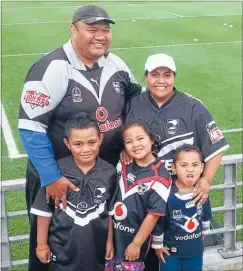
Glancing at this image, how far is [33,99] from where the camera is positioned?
288cm

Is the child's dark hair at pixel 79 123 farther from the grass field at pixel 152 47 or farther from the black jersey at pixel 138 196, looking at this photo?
the grass field at pixel 152 47

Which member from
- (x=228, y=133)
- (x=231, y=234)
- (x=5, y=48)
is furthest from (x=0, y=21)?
(x=231, y=234)

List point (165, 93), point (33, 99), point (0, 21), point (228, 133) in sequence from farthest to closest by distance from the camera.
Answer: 1. point (0, 21)
2. point (228, 133)
3. point (165, 93)
4. point (33, 99)

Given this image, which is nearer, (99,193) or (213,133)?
(99,193)

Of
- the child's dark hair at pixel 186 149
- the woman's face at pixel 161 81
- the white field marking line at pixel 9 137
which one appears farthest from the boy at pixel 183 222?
the white field marking line at pixel 9 137

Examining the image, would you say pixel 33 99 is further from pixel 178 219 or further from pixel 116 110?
pixel 178 219

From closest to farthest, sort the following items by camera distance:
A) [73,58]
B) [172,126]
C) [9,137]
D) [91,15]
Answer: [91,15] < [73,58] < [172,126] < [9,137]

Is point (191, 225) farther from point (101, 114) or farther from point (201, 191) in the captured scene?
point (101, 114)

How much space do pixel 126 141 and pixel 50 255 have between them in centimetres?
80

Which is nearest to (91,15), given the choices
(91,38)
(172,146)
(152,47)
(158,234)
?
(91,38)

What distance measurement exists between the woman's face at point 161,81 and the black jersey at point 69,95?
0.63ft

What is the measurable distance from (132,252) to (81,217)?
39 centimetres

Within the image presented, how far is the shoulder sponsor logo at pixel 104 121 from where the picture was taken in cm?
302

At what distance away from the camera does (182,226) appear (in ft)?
10.3
